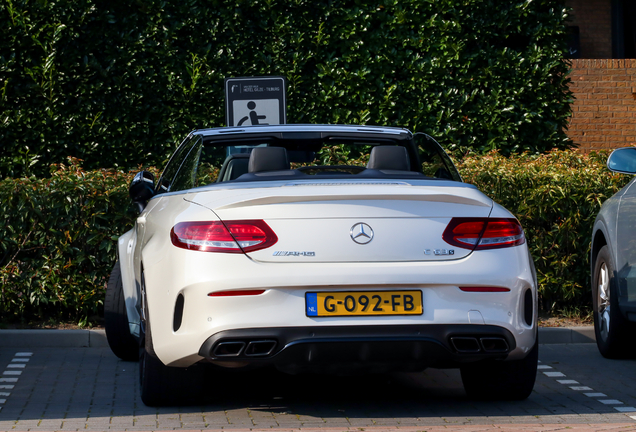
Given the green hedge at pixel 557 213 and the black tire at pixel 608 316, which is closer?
the black tire at pixel 608 316

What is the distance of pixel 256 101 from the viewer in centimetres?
898

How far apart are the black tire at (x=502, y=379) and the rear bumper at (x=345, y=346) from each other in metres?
0.66

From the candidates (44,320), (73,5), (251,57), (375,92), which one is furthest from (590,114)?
(44,320)

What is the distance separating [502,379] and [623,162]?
7.13 ft

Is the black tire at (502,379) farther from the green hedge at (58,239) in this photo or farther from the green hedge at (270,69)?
the green hedge at (270,69)

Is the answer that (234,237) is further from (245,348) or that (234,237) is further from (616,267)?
(616,267)

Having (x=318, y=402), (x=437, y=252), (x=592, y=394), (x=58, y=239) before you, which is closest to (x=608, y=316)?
(x=592, y=394)

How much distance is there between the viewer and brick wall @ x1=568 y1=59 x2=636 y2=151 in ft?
46.6

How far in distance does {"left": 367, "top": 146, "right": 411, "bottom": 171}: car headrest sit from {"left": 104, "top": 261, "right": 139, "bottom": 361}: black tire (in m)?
2.41

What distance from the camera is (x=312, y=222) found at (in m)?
4.39

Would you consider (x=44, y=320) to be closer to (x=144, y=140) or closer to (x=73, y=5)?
(x=144, y=140)

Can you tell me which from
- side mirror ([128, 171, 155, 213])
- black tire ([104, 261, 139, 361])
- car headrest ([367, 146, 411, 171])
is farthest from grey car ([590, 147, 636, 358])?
black tire ([104, 261, 139, 361])

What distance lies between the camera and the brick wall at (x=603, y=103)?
14.2 metres

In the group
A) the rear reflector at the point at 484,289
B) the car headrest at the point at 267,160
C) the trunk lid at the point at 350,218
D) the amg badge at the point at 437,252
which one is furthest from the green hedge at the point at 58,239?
the rear reflector at the point at 484,289
